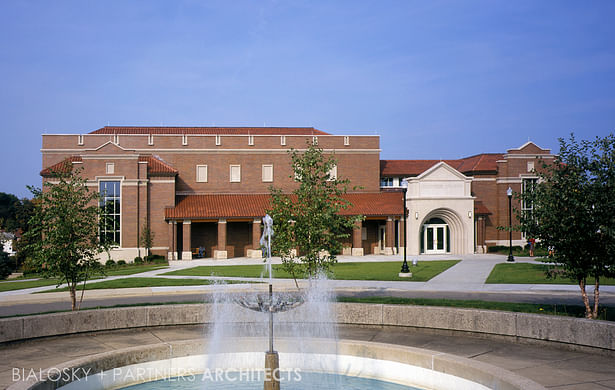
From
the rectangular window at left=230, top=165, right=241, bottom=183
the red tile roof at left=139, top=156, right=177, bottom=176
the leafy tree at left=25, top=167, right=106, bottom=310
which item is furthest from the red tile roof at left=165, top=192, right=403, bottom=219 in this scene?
the leafy tree at left=25, top=167, right=106, bottom=310

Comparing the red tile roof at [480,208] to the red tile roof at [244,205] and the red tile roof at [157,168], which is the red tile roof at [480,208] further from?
the red tile roof at [157,168]

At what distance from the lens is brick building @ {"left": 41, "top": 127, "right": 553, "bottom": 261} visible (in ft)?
144

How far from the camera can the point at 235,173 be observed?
49.4 m

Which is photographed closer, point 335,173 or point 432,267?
point 432,267

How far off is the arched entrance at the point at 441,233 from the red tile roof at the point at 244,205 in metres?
3.35

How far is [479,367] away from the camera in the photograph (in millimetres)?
8547

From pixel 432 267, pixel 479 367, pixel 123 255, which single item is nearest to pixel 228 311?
pixel 479 367

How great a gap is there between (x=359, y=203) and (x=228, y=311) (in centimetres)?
3625

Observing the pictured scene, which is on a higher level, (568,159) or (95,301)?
(568,159)

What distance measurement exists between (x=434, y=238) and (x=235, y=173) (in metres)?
19.6

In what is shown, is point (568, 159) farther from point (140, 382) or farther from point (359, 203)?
point (359, 203)

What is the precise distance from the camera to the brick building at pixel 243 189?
43844 mm

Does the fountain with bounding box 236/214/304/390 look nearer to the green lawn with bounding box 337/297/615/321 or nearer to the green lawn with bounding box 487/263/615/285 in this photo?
the green lawn with bounding box 337/297/615/321

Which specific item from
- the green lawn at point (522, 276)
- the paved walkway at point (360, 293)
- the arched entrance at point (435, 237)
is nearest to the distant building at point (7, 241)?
the paved walkway at point (360, 293)
